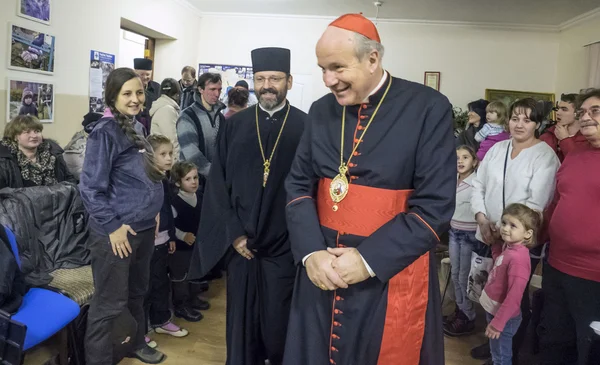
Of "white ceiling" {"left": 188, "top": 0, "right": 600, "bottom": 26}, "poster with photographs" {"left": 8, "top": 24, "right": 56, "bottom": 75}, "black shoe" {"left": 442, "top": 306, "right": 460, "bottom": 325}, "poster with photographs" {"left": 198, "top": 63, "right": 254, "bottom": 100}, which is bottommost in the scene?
"black shoe" {"left": 442, "top": 306, "right": 460, "bottom": 325}

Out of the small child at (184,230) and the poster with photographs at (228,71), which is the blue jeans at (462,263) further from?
the poster with photographs at (228,71)

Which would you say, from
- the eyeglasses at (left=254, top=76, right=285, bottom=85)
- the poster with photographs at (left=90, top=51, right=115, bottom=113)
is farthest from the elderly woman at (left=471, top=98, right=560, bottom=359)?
the poster with photographs at (left=90, top=51, right=115, bottom=113)

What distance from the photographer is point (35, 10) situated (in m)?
3.94

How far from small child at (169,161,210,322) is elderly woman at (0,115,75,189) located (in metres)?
0.77

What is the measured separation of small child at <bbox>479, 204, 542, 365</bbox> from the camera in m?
2.34

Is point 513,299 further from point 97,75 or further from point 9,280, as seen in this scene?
point 97,75

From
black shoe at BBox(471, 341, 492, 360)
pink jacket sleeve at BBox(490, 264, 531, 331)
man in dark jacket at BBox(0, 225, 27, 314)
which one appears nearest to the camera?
man in dark jacket at BBox(0, 225, 27, 314)

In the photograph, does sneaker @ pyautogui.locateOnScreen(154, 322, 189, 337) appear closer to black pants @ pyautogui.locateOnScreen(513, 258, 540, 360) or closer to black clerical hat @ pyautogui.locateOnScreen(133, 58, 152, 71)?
black pants @ pyautogui.locateOnScreen(513, 258, 540, 360)

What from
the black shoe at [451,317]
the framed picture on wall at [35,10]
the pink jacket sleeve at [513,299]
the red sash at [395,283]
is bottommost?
the black shoe at [451,317]

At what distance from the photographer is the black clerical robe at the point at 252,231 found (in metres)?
2.07

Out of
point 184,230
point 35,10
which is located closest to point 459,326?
point 184,230

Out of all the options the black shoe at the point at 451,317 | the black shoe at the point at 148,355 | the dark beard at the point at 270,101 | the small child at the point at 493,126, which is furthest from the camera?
the small child at the point at 493,126

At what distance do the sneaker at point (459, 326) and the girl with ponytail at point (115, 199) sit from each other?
2025mm

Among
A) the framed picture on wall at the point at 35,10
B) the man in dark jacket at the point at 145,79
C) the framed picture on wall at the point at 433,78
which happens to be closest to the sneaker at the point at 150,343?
the man in dark jacket at the point at 145,79
